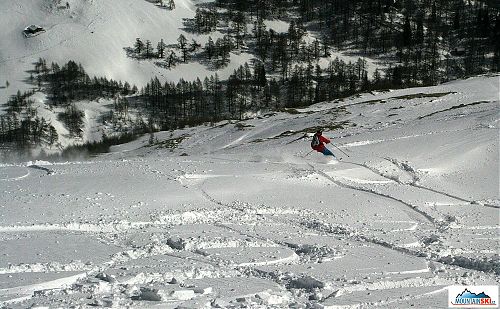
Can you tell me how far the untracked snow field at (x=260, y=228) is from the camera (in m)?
10.8

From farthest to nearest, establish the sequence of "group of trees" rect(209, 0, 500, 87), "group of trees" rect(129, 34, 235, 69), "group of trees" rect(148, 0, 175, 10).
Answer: "group of trees" rect(148, 0, 175, 10), "group of trees" rect(129, 34, 235, 69), "group of trees" rect(209, 0, 500, 87)

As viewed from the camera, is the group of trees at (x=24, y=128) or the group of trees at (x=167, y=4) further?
the group of trees at (x=167, y=4)

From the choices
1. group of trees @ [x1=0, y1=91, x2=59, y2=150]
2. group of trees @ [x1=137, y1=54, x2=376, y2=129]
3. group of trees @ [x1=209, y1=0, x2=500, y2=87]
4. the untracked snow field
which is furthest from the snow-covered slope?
the untracked snow field

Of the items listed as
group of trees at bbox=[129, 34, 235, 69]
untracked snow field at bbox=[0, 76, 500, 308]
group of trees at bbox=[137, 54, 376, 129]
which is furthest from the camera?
group of trees at bbox=[129, 34, 235, 69]

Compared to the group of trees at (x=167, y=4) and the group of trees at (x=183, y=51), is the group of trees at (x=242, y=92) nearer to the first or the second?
the group of trees at (x=183, y=51)

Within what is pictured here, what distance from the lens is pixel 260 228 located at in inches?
676

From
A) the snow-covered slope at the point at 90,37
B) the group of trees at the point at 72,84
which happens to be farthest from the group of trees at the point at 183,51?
the group of trees at the point at 72,84

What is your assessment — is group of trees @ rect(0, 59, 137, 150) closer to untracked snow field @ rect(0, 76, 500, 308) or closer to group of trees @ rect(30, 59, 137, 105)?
group of trees @ rect(30, 59, 137, 105)

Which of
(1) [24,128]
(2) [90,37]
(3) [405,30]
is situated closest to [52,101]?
(1) [24,128]

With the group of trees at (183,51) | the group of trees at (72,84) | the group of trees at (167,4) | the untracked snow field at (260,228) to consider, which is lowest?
the untracked snow field at (260,228)

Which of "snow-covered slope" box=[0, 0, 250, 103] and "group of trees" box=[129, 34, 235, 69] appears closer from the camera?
"snow-covered slope" box=[0, 0, 250, 103]

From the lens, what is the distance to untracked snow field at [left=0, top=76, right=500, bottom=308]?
10766mm

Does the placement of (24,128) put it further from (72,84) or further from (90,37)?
(90,37)

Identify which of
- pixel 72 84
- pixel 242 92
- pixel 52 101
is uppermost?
pixel 72 84
